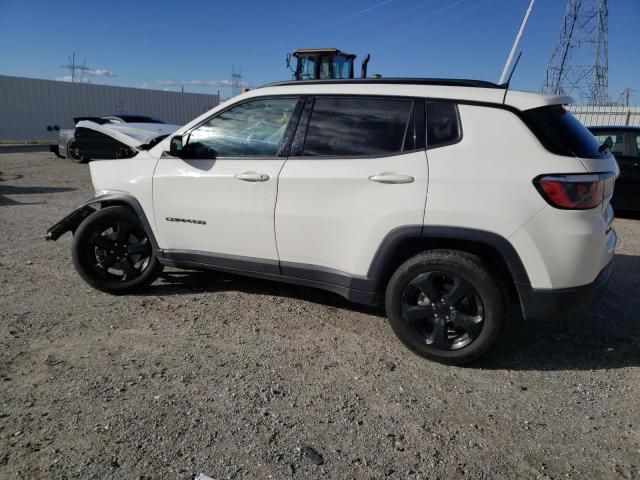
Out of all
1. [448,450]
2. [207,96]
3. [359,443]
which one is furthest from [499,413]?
[207,96]

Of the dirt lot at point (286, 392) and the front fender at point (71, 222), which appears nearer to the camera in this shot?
the dirt lot at point (286, 392)

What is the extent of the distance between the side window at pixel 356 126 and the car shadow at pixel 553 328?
4.85 ft

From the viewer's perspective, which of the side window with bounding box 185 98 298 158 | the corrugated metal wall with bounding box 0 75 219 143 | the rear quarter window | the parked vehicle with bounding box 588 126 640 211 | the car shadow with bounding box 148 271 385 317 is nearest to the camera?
the rear quarter window

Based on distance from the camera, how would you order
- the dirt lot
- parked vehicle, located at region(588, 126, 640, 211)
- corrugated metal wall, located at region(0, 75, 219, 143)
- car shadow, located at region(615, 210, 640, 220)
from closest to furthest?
the dirt lot, parked vehicle, located at region(588, 126, 640, 211), car shadow, located at region(615, 210, 640, 220), corrugated metal wall, located at region(0, 75, 219, 143)

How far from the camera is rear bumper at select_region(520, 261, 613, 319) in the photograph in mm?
2895

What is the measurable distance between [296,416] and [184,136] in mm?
2457

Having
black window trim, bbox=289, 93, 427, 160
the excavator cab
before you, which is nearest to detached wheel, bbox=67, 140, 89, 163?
the excavator cab

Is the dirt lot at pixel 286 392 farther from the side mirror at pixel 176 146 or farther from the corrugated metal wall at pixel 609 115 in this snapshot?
the corrugated metal wall at pixel 609 115

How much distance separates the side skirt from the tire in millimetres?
261

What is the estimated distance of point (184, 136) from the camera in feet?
12.9

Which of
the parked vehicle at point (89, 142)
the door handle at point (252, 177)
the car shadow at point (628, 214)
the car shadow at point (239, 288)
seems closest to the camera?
the door handle at point (252, 177)

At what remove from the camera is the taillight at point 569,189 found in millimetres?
2760

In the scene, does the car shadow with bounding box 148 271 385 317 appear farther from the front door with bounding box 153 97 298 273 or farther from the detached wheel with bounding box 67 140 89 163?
the detached wheel with bounding box 67 140 89 163

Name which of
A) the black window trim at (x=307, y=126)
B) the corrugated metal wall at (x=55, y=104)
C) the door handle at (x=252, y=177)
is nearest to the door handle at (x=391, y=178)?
the black window trim at (x=307, y=126)
